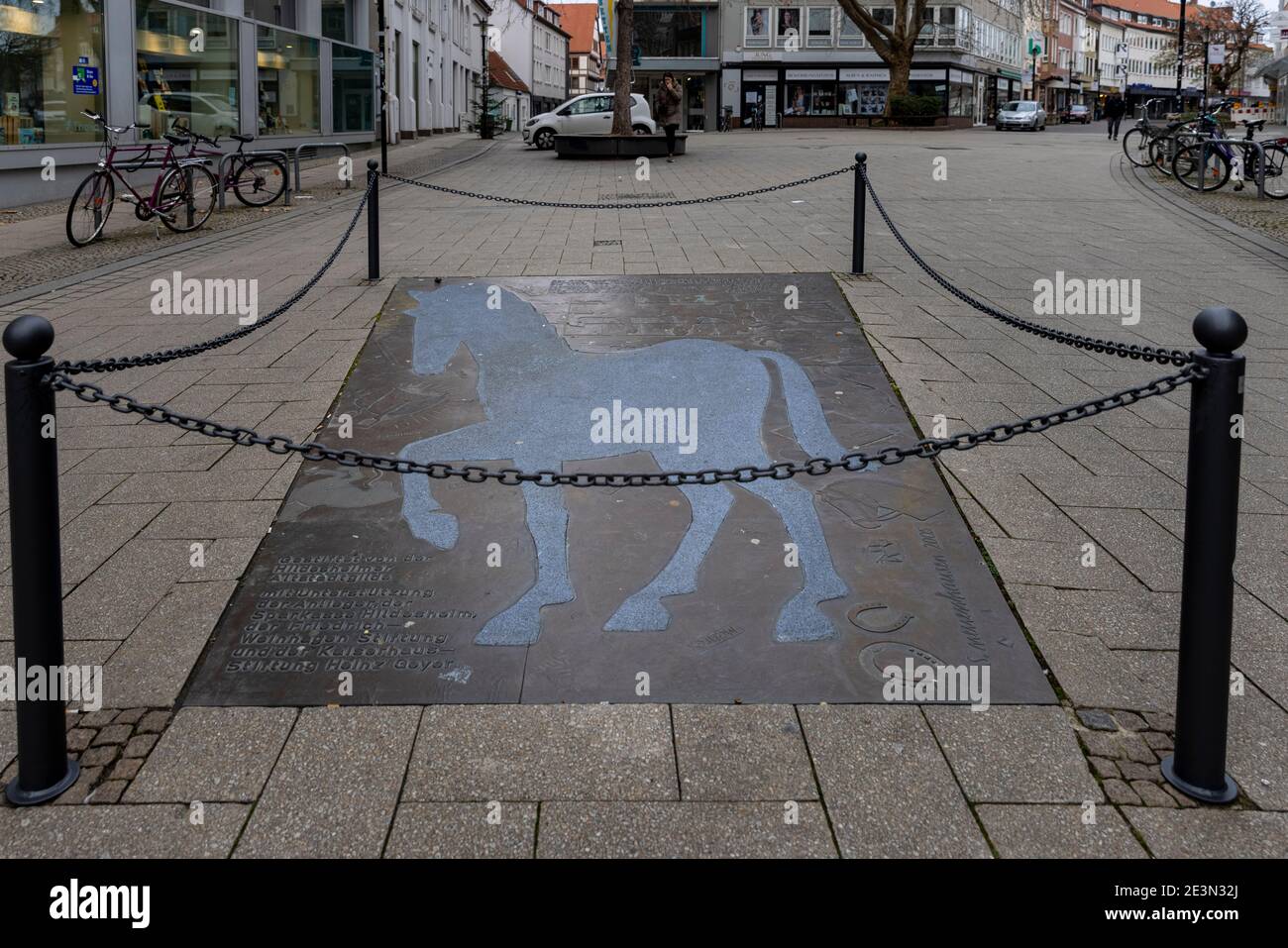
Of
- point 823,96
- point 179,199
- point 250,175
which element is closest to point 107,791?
point 179,199

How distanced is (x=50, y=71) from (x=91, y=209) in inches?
229

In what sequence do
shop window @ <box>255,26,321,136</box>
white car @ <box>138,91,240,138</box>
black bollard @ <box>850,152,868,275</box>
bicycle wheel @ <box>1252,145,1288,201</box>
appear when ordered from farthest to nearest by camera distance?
shop window @ <box>255,26,321,136</box>, white car @ <box>138,91,240,138</box>, bicycle wheel @ <box>1252,145,1288,201</box>, black bollard @ <box>850,152,868,275</box>

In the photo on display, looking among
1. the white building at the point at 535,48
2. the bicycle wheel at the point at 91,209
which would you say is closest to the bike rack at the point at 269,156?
the bicycle wheel at the point at 91,209

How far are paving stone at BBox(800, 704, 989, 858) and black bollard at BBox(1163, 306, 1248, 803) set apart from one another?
2.09ft

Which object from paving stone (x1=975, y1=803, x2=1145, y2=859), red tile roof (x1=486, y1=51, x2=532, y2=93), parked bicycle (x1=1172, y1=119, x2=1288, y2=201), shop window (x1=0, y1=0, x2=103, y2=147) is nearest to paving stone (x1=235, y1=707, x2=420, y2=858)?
paving stone (x1=975, y1=803, x2=1145, y2=859)

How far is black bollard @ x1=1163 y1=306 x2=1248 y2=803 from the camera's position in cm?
279

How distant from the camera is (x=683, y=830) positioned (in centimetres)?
284

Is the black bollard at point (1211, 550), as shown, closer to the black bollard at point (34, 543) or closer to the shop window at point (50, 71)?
the black bollard at point (34, 543)

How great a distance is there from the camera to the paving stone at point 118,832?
2754 mm

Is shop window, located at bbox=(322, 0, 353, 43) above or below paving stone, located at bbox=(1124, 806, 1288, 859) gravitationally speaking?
above

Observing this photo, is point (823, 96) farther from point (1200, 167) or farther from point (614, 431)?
point (614, 431)

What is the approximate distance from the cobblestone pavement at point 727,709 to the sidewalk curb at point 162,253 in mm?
454

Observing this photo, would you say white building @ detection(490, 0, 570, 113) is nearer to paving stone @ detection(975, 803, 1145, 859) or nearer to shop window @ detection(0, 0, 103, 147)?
shop window @ detection(0, 0, 103, 147)
